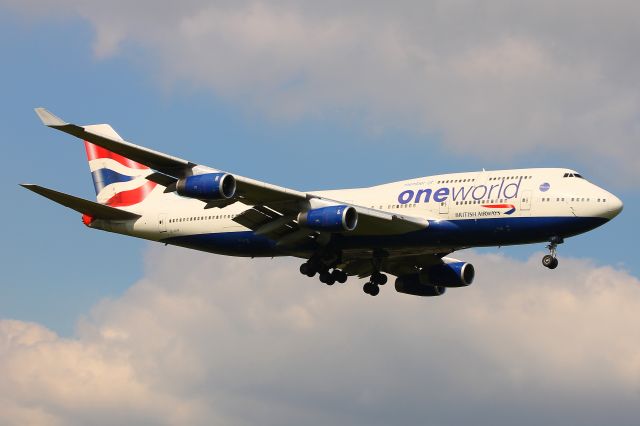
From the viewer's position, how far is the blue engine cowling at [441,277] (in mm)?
63688

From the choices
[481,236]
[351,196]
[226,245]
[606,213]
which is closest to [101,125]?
[226,245]

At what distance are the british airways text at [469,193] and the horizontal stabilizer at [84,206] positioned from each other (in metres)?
15.7

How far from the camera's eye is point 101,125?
68.8m

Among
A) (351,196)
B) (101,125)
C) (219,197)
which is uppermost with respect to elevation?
(101,125)

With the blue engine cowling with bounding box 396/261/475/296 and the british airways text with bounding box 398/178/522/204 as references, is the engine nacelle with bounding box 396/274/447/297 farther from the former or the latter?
the british airways text with bounding box 398/178/522/204

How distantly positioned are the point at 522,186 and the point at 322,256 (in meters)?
10.5

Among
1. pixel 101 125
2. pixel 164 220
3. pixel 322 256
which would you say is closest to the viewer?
pixel 322 256

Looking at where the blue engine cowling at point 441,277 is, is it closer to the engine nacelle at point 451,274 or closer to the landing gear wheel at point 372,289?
the engine nacelle at point 451,274

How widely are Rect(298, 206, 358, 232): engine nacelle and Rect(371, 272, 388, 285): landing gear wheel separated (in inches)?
305

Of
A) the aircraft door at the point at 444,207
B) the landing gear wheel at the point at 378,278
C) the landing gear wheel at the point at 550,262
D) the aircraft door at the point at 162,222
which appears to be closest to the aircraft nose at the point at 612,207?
the landing gear wheel at the point at 550,262

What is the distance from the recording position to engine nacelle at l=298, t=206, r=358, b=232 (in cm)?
5409

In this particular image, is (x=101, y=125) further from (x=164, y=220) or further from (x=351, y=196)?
(x=351, y=196)

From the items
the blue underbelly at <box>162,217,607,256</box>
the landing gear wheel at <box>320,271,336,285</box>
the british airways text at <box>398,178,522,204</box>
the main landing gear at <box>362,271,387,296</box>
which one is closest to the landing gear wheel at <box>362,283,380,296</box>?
the main landing gear at <box>362,271,387,296</box>

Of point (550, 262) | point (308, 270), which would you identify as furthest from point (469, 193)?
point (308, 270)
